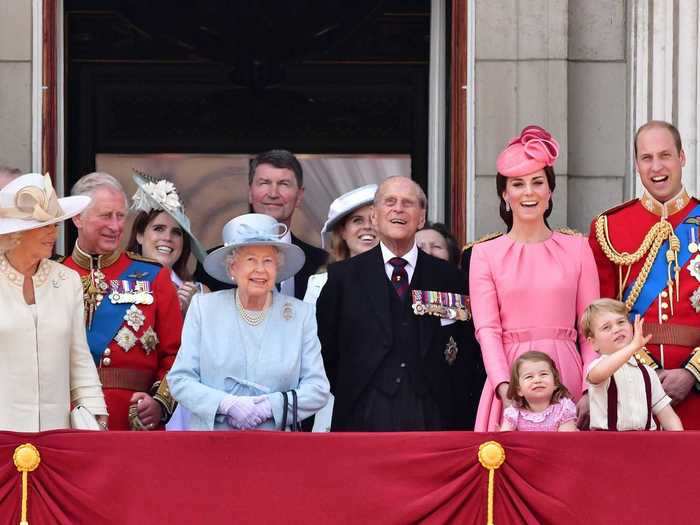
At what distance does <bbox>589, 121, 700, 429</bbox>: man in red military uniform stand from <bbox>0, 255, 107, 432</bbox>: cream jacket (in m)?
2.26

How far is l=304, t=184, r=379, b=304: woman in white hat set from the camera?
348 inches

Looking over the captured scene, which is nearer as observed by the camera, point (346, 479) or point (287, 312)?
point (346, 479)

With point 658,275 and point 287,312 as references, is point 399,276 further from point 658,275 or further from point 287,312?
point 658,275

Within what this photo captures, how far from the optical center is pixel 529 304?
7676 mm

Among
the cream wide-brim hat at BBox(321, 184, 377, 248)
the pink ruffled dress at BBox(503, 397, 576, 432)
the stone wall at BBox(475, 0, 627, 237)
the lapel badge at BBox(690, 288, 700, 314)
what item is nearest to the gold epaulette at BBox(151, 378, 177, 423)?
the cream wide-brim hat at BBox(321, 184, 377, 248)

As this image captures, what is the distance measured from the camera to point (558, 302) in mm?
7680

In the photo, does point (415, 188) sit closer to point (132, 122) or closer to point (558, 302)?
point (558, 302)

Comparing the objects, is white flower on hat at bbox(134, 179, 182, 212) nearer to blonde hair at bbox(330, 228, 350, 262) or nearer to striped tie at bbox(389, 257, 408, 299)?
blonde hair at bbox(330, 228, 350, 262)

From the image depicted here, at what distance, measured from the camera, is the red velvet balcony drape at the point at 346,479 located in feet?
22.8

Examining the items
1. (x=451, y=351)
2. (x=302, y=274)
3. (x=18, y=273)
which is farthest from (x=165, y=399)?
(x=302, y=274)

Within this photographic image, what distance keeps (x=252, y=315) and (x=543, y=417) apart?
125 cm

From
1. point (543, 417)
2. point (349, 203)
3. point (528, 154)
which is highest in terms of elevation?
point (528, 154)

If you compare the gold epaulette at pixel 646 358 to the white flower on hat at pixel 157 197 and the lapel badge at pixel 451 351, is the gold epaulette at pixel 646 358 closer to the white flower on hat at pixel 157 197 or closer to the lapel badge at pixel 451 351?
the lapel badge at pixel 451 351

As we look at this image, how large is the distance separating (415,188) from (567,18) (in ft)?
7.51
